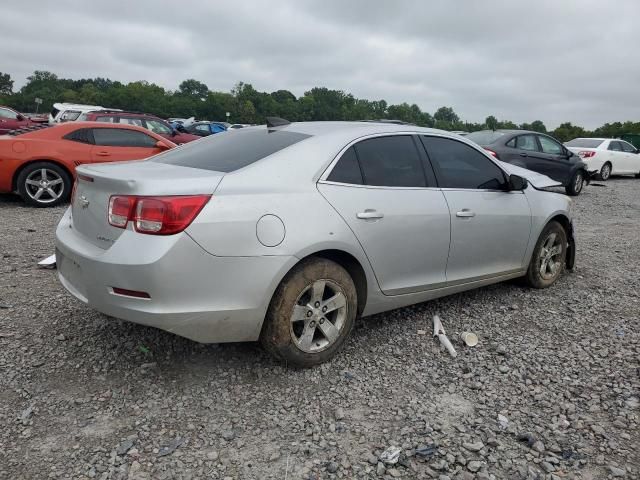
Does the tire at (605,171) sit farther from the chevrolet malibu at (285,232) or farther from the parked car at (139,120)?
the chevrolet malibu at (285,232)

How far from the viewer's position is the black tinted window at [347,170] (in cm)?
330

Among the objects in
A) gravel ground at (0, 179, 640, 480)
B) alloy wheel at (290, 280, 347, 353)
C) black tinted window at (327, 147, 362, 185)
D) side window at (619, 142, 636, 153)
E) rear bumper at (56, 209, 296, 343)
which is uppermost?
side window at (619, 142, 636, 153)

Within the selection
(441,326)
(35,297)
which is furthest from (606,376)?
(35,297)

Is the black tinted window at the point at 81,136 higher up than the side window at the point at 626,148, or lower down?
lower down

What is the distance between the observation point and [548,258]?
4.99 meters

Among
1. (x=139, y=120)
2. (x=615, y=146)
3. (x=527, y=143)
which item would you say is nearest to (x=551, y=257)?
(x=527, y=143)

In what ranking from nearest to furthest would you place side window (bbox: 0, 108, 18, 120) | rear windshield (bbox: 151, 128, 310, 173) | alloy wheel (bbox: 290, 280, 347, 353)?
1. alloy wheel (bbox: 290, 280, 347, 353)
2. rear windshield (bbox: 151, 128, 310, 173)
3. side window (bbox: 0, 108, 18, 120)

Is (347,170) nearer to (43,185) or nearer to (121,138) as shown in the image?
(43,185)

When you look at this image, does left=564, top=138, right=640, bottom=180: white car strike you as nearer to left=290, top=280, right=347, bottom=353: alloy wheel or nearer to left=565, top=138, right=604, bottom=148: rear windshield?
left=565, top=138, right=604, bottom=148: rear windshield

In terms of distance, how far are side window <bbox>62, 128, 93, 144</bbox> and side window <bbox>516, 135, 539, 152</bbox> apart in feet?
28.0

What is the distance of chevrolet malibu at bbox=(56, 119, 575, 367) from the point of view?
271cm

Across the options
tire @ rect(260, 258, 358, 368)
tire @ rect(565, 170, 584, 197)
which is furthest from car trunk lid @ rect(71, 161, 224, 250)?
tire @ rect(565, 170, 584, 197)

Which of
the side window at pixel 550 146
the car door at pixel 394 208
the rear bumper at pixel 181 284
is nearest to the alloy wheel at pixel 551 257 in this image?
Result: the car door at pixel 394 208

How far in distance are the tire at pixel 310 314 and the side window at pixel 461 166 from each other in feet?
4.13
